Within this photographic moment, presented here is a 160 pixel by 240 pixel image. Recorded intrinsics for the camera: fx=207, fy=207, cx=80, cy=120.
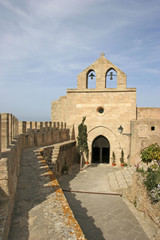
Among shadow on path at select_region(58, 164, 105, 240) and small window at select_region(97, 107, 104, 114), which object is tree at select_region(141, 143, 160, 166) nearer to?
shadow on path at select_region(58, 164, 105, 240)

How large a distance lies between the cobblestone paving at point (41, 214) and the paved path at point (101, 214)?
8.09 feet

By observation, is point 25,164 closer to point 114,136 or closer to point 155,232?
point 155,232

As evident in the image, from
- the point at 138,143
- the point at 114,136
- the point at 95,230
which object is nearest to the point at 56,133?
the point at 114,136

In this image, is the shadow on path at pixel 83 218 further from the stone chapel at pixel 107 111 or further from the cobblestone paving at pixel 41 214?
the stone chapel at pixel 107 111

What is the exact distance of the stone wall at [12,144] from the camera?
3353mm

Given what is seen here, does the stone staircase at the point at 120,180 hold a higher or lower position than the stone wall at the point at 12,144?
lower

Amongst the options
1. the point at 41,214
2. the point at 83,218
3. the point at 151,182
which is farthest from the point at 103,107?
the point at 41,214

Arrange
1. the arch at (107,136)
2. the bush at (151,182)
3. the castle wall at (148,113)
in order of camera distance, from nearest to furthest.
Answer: the bush at (151,182) < the castle wall at (148,113) < the arch at (107,136)

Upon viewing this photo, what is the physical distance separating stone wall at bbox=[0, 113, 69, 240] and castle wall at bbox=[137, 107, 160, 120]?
19.4 ft

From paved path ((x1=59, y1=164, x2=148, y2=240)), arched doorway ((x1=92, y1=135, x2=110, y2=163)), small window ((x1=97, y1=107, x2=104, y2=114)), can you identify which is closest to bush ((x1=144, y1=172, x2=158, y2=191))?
paved path ((x1=59, y1=164, x2=148, y2=240))

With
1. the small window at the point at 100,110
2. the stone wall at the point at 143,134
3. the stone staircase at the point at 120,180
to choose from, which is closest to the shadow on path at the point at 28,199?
the stone staircase at the point at 120,180

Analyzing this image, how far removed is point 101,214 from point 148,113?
10.3 metres

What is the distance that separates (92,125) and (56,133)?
139 inches

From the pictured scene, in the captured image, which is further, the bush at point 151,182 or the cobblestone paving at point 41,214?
the bush at point 151,182
